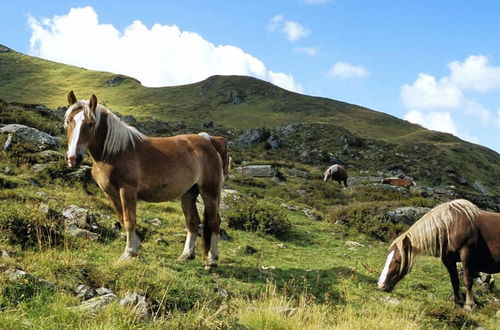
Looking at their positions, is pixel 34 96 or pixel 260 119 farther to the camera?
pixel 34 96

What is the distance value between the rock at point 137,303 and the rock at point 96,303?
0.17 metres

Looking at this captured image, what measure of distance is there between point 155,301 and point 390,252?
5.40 metres

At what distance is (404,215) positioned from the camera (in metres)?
18.2

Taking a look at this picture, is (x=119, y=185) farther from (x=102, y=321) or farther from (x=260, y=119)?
(x=260, y=119)

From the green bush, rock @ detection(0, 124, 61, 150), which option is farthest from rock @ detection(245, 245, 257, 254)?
rock @ detection(0, 124, 61, 150)

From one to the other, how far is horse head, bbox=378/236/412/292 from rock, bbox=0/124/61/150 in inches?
536

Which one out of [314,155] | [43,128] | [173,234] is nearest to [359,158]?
[314,155]

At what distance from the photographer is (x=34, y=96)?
338 ft

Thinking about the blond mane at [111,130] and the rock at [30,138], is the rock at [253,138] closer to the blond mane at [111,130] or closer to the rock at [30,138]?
the rock at [30,138]

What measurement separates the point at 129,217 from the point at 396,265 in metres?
5.70

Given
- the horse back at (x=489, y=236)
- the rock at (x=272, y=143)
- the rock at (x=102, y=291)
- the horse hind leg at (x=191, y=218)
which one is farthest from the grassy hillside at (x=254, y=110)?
the rock at (x=102, y=291)

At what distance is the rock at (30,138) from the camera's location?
53.4 ft

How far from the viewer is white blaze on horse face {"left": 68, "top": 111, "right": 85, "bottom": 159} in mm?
6827

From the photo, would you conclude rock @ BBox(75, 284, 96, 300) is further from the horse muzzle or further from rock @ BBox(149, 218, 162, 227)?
rock @ BBox(149, 218, 162, 227)
